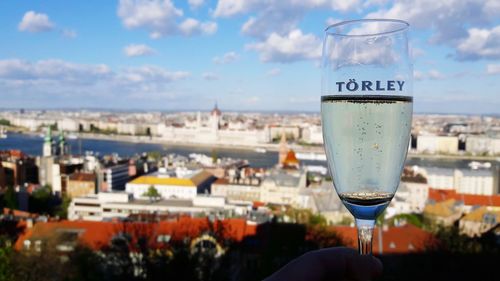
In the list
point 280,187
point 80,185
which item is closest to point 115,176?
point 80,185

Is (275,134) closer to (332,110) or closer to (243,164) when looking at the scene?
(243,164)

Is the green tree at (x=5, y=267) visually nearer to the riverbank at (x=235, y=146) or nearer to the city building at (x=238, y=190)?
the city building at (x=238, y=190)

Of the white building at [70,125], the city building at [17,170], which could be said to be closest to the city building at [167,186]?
the city building at [17,170]

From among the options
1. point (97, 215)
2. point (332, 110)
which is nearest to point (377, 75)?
point (332, 110)

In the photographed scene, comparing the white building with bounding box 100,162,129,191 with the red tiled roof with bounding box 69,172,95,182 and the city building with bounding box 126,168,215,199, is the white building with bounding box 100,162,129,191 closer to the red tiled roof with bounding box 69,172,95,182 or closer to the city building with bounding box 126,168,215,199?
the red tiled roof with bounding box 69,172,95,182

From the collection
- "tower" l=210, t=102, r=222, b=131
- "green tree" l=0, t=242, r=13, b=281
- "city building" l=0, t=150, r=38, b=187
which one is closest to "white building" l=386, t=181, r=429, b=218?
"green tree" l=0, t=242, r=13, b=281

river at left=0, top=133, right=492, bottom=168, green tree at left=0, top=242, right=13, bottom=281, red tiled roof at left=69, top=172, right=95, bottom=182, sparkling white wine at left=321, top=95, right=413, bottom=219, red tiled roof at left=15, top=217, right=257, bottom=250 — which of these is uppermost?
sparkling white wine at left=321, top=95, right=413, bottom=219

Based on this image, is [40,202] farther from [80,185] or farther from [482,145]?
[482,145]
